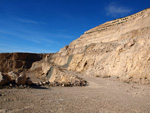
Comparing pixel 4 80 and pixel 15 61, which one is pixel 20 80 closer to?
pixel 4 80

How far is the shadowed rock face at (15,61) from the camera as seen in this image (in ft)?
150

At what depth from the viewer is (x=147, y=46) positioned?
10539 mm

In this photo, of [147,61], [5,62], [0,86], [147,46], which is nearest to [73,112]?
[0,86]

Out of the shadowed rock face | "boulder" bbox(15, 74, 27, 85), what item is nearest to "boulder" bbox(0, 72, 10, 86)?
"boulder" bbox(15, 74, 27, 85)

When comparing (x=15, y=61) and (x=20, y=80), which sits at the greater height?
(x=15, y=61)

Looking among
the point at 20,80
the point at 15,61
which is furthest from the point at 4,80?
the point at 15,61

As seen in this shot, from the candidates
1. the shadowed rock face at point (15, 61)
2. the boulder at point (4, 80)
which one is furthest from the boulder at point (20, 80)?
the shadowed rock face at point (15, 61)

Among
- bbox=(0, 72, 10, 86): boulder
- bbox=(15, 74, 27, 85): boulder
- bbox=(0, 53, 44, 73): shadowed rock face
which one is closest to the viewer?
bbox=(0, 72, 10, 86): boulder

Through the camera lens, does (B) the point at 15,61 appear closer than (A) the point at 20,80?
No

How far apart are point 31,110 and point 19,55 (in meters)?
52.4

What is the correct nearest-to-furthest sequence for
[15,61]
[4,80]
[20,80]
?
[4,80] → [20,80] → [15,61]

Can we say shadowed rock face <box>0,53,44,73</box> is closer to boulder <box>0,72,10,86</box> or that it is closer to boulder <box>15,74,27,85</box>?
boulder <box>15,74,27,85</box>

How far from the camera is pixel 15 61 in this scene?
4644 centimetres

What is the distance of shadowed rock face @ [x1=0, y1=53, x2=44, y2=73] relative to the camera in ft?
150
